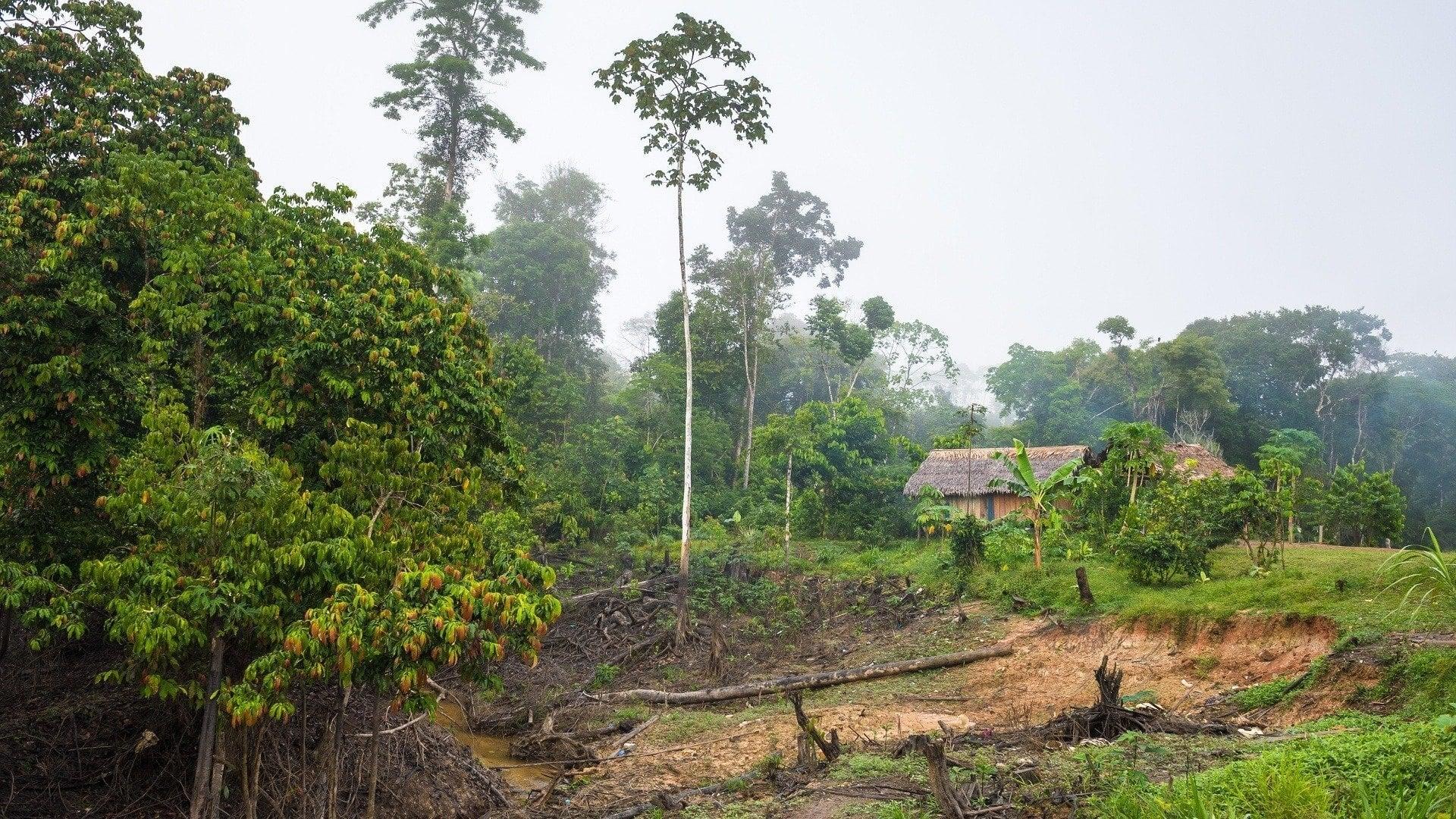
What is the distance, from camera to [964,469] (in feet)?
86.3

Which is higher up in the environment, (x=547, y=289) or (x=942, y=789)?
(x=547, y=289)

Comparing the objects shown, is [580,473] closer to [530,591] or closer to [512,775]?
[512,775]

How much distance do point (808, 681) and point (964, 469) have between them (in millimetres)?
14783

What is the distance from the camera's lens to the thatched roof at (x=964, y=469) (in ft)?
82.7

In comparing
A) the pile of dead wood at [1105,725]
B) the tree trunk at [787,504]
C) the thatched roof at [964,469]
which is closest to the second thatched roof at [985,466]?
the thatched roof at [964,469]

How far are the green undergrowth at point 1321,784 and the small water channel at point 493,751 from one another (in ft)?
25.5

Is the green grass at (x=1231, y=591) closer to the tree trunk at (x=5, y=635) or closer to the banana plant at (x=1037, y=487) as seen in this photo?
the banana plant at (x=1037, y=487)

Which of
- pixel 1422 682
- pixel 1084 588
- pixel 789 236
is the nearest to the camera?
pixel 1422 682

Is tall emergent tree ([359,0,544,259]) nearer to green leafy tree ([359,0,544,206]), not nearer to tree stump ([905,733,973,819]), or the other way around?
green leafy tree ([359,0,544,206])

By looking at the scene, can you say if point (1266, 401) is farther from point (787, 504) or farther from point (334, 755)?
point (334, 755)

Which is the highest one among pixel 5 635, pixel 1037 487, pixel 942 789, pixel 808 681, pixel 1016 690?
pixel 1037 487

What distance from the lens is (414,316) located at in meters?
8.18

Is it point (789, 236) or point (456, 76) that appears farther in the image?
point (789, 236)

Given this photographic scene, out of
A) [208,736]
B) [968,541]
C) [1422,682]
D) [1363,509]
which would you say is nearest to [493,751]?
[208,736]
